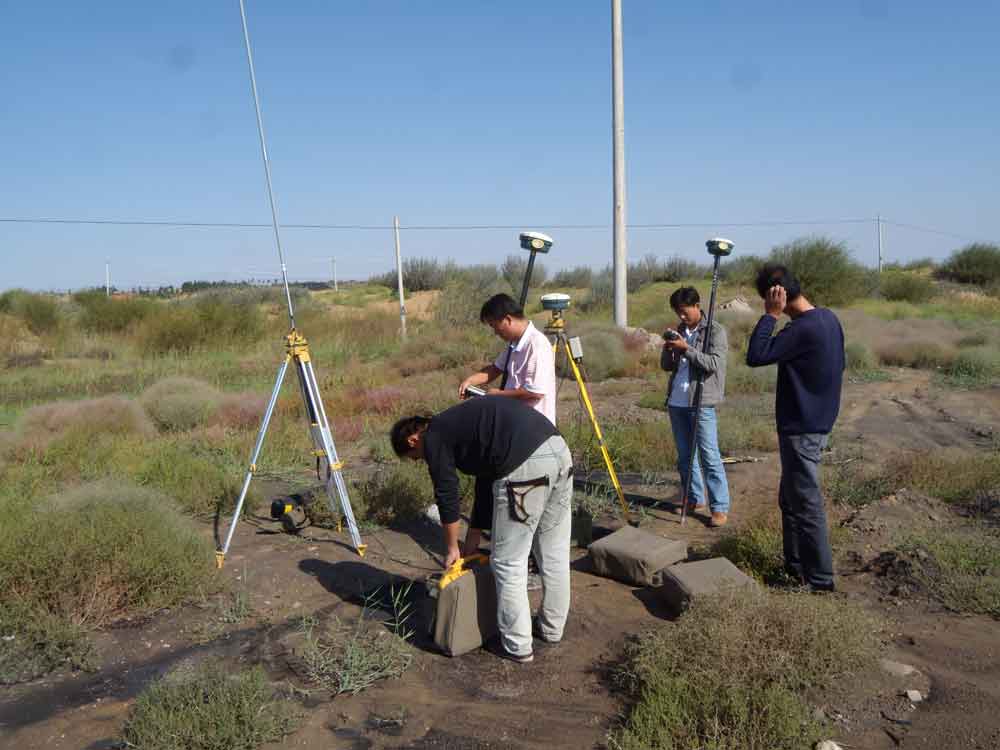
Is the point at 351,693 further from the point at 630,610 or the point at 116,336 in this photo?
the point at 116,336

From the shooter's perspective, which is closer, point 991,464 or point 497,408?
point 497,408

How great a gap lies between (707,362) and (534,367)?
1.60 metres

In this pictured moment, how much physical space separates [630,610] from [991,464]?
3.75 m

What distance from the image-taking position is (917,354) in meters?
15.2

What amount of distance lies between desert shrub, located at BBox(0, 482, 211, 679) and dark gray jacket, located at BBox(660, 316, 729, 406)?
345 centimetres

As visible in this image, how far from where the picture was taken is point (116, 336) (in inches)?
864

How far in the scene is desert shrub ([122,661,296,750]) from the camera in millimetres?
3186

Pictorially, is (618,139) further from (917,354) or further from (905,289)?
(905,289)

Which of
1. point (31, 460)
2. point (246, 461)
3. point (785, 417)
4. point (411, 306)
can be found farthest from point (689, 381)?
point (411, 306)

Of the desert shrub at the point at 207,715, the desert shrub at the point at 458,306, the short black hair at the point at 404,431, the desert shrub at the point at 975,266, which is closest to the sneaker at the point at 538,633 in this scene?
the short black hair at the point at 404,431

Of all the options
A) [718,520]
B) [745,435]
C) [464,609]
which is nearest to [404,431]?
[464,609]

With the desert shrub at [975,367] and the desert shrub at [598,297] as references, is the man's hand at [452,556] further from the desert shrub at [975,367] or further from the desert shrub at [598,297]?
the desert shrub at [598,297]

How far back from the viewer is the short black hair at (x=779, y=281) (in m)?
4.40

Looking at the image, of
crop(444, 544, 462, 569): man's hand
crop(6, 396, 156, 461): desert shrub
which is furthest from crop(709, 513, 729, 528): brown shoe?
crop(6, 396, 156, 461): desert shrub
